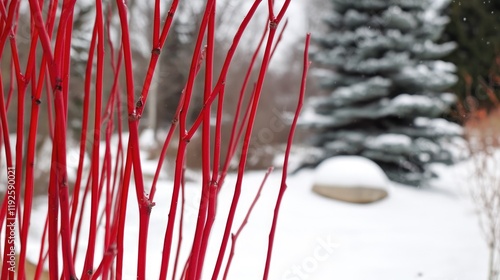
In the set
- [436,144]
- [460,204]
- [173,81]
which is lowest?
[460,204]

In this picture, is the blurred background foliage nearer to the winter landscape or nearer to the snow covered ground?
the winter landscape

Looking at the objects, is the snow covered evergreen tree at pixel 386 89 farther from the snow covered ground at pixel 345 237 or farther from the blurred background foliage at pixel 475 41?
the blurred background foliage at pixel 475 41

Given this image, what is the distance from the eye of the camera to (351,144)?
5762 millimetres

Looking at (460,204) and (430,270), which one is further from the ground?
(460,204)

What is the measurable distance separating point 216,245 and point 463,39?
789 centimetres

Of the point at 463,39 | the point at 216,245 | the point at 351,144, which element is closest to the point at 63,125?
the point at 216,245

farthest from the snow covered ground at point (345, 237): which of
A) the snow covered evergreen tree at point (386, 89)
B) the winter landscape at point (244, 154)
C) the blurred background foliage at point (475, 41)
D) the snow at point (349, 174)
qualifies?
the blurred background foliage at point (475, 41)

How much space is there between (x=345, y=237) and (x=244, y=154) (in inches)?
106

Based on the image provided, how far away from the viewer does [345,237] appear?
3.03 m

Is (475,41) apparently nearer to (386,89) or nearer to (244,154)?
(386,89)

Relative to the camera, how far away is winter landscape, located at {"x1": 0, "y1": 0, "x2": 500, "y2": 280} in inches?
17.3

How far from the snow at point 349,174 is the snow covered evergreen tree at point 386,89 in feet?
2.80

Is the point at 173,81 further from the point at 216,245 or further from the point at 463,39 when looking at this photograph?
the point at 216,245

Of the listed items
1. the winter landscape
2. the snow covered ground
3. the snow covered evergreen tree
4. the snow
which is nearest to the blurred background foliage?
the winter landscape
